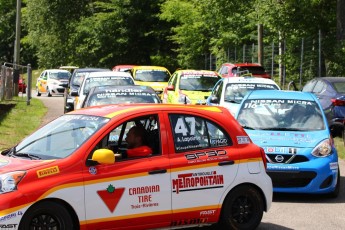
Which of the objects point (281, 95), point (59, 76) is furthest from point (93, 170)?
point (59, 76)

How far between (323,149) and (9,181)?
5.60 meters

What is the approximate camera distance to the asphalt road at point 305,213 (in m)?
9.09

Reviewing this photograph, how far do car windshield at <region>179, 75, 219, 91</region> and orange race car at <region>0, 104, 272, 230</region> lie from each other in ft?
42.9

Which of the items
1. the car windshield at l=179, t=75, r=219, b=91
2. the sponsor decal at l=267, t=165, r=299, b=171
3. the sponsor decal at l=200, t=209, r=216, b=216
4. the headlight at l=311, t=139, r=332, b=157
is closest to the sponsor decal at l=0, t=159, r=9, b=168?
the sponsor decal at l=200, t=209, r=216, b=216

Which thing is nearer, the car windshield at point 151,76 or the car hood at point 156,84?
the car hood at point 156,84

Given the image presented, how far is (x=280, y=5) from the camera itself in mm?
30312

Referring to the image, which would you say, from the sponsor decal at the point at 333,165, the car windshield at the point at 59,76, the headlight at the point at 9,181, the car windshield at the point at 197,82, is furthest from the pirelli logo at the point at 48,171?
the car windshield at the point at 59,76

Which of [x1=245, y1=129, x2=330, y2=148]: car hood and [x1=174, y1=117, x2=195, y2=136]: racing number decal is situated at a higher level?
[x1=174, y1=117, x2=195, y2=136]: racing number decal

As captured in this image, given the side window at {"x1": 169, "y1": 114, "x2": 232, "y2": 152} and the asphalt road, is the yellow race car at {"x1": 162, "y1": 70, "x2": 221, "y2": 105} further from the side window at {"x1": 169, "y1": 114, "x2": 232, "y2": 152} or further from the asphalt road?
the side window at {"x1": 169, "y1": 114, "x2": 232, "y2": 152}

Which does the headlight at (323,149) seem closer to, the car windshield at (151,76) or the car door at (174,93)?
the car door at (174,93)

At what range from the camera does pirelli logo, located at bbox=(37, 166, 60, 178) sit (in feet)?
23.1

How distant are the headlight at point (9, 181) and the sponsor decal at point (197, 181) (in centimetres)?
173

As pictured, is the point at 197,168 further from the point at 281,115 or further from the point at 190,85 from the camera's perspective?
the point at 190,85

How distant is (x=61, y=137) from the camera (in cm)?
776
